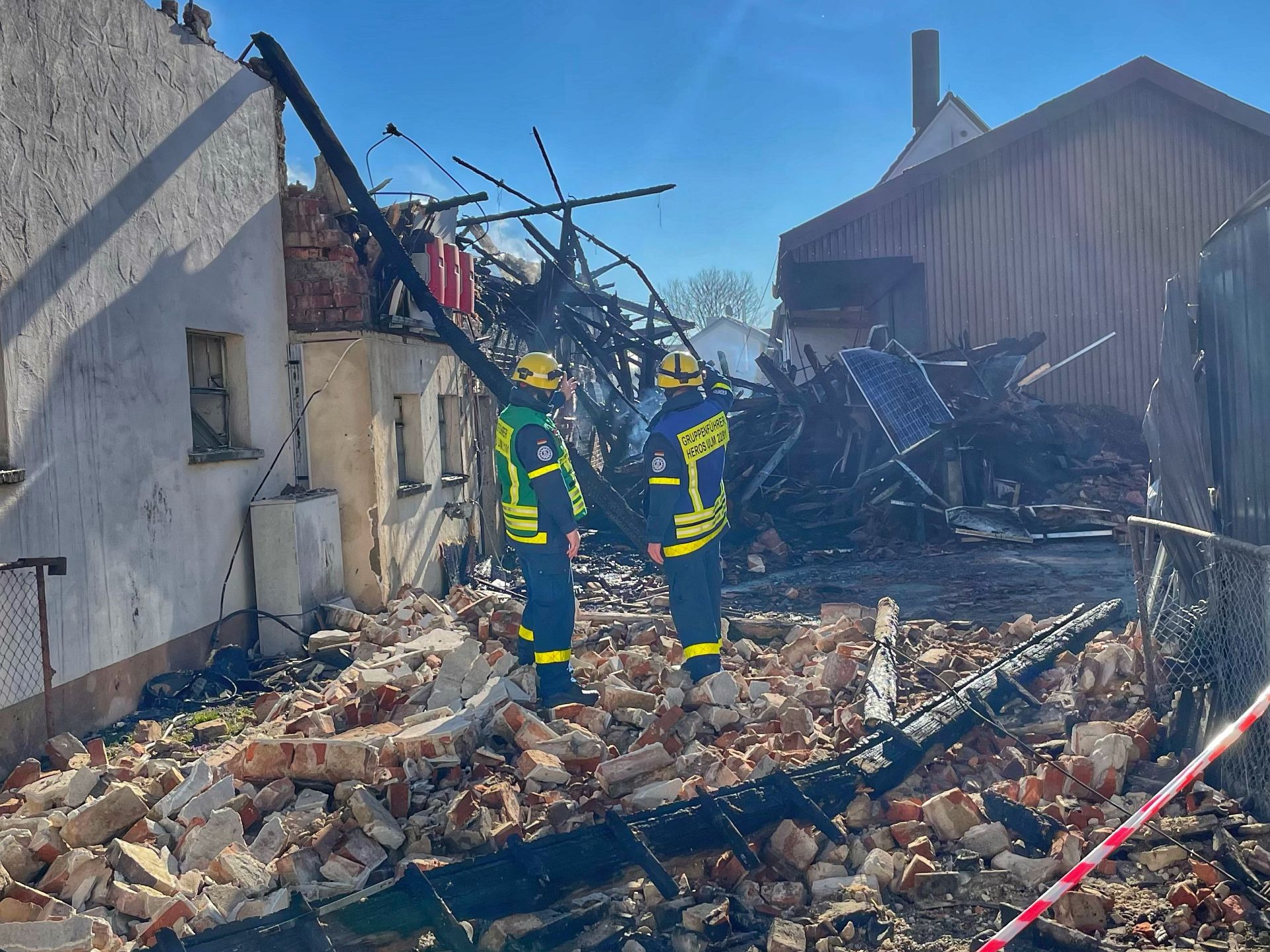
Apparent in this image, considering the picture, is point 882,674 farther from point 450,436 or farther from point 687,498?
point 450,436

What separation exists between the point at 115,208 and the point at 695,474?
4.21 m

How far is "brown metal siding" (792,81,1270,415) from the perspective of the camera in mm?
17594

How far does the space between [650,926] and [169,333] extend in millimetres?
5651

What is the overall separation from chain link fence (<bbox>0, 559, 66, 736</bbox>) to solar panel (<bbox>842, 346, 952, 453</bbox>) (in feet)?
35.5

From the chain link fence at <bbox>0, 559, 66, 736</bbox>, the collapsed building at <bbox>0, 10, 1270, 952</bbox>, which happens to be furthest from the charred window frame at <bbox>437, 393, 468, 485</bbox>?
the chain link fence at <bbox>0, 559, 66, 736</bbox>

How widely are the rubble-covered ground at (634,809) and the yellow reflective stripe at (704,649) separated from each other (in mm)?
190

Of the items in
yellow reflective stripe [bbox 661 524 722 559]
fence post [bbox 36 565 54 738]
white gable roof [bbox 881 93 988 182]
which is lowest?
fence post [bbox 36 565 54 738]

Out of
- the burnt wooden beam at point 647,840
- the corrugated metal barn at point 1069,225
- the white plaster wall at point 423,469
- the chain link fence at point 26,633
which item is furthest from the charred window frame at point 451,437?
the corrugated metal barn at point 1069,225

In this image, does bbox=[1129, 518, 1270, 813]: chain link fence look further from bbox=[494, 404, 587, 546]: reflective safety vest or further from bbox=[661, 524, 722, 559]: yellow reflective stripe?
bbox=[494, 404, 587, 546]: reflective safety vest

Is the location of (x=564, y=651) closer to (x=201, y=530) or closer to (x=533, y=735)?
(x=533, y=735)

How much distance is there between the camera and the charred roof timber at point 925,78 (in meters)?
28.7

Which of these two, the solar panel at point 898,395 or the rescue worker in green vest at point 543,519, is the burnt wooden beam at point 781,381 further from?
the rescue worker in green vest at point 543,519

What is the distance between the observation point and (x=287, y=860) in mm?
4043

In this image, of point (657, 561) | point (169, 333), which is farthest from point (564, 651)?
point (169, 333)
